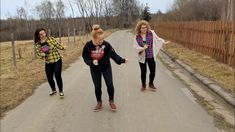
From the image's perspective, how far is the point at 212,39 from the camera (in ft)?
52.0

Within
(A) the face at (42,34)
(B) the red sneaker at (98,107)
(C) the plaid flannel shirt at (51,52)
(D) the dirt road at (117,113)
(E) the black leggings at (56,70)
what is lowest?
(D) the dirt road at (117,113)

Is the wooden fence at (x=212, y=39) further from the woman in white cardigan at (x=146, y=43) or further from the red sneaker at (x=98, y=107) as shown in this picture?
the red sneaker at (x=98, y=107)

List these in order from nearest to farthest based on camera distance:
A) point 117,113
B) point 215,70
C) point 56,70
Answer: point 117,113
point 56,70
point 215,70

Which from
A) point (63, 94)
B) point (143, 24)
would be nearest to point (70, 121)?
point (63, 94)

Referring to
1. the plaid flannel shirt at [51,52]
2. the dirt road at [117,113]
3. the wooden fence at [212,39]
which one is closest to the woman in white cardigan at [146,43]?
the dirt road at [117,113]

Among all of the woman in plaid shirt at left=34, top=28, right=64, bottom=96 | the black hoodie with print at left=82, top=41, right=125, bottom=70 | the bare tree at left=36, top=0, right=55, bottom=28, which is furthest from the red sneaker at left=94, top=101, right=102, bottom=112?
the bare tree at left=36, top=0, right=55, bottom=28

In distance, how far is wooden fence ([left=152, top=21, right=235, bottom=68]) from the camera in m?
13.3

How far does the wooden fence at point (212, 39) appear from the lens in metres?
13.3

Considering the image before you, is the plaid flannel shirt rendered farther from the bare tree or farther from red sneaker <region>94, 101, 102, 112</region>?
the bare tree

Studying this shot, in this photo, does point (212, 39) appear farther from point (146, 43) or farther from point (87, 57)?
point (87, 57)

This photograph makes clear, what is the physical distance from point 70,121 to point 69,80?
4601 mm

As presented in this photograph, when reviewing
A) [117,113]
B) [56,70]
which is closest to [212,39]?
[56,70]

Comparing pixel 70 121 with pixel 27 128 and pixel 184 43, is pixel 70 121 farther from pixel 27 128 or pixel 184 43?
pixel 184 43

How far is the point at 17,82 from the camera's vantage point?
1095 centimetres
